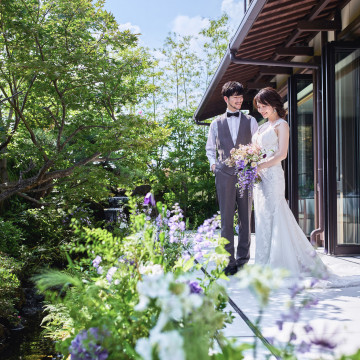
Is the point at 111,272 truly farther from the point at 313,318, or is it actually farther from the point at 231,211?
the point at 231,211

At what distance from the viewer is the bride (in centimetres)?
399

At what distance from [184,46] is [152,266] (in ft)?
56.3

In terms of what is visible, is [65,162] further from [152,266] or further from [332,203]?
[152,266]

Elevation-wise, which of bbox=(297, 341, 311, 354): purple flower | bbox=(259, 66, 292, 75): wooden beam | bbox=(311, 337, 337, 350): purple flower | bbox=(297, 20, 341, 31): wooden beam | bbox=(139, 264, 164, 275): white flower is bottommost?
bbox=(297, 341, 311, 354): purple flower

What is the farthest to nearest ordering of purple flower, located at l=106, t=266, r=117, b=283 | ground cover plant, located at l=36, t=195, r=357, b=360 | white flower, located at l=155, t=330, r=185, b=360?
1. purple flower, located at l=106, t=266, r=117, b=283
2. ground cover plant, located at l=36, t=195, r=357, b=360
3. white flower, located at l=155, t=330, r=185, b=360

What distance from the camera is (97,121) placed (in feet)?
21.0

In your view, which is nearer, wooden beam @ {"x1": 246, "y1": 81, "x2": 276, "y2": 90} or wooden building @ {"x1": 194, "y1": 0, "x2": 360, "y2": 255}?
wooden building @ {"x1": 194, "y1": 0, "x2": 360, "y2": 255}

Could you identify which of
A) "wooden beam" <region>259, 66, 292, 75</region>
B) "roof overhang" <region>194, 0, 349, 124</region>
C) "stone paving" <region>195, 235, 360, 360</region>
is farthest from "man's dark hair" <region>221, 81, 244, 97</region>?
"wooden beam" <region>259, 66, 292, 75</region>

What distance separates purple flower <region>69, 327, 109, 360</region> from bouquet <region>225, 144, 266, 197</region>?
2.77 m

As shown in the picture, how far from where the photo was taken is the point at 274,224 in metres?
4.08

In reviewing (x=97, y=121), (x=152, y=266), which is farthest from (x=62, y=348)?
(x=97, y=121)

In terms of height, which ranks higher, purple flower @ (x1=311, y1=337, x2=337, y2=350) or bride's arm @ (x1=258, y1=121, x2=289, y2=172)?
bride's arm @ (x1=258, y1=121, x2=289, y2=172)

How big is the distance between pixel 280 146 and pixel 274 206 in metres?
0.57

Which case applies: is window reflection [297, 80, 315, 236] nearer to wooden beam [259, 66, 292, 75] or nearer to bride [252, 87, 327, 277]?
wooden beam [259, 66, 292, 75]
